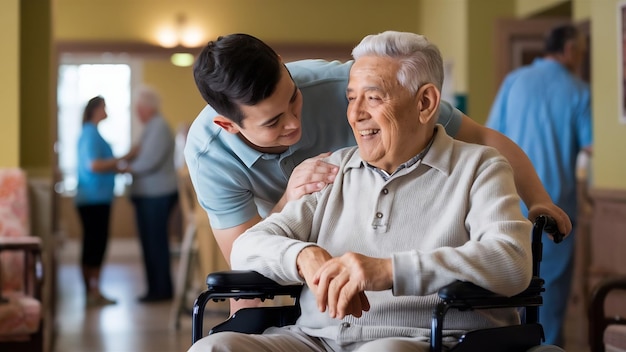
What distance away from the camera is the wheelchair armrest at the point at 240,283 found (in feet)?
6.79

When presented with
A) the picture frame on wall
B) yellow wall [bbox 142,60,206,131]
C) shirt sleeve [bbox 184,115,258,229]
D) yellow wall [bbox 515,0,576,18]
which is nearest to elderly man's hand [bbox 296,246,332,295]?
shirt sleeve [bbox 184,115,258,229]

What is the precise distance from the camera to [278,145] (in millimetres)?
2307

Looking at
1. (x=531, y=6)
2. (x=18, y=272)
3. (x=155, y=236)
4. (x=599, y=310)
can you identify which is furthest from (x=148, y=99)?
(x=599, y=310)

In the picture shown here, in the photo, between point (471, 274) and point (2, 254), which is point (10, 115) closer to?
point (2, 254)

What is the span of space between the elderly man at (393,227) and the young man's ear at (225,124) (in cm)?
25

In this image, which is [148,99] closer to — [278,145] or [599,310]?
[599,310]

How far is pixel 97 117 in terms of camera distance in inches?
278

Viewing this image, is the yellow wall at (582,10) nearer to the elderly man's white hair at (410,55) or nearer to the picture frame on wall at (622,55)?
the picture frame on wall at (622,55)

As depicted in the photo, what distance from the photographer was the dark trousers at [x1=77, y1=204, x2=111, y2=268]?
23.1ft

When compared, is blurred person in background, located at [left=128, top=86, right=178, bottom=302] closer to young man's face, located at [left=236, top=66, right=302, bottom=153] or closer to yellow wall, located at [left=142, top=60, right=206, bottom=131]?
young man's face, located at [left=236, top=66, right=302, bottom=153]

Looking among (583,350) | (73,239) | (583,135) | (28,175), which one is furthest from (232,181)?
(73,239)

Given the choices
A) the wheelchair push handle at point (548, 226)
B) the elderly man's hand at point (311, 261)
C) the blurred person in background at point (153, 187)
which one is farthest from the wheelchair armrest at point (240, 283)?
the blurred person in background at point (153, 187)

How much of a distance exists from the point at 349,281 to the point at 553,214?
66 cm

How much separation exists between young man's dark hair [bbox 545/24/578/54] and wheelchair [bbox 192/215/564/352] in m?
2.53
